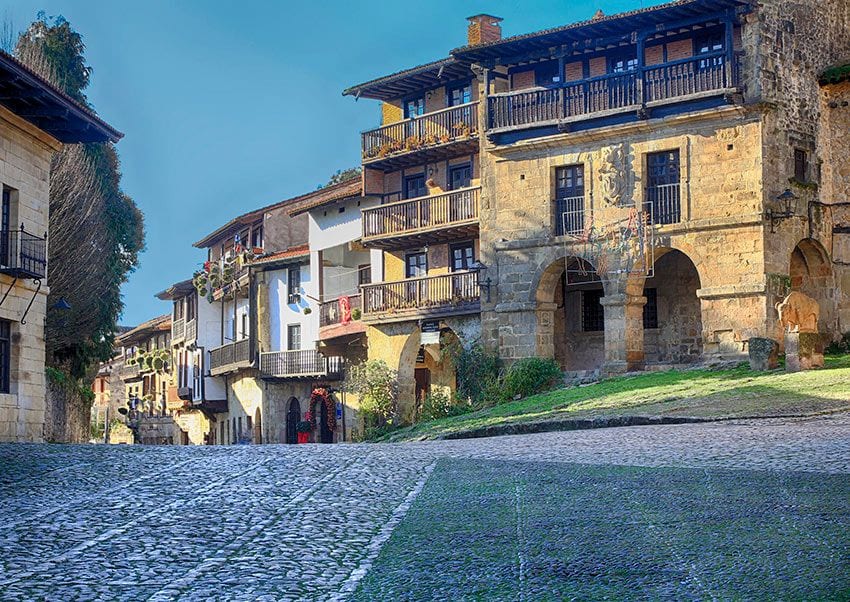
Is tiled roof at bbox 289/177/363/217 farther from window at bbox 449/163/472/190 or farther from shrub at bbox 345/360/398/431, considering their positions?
shrub at bbox 345/360/398/431

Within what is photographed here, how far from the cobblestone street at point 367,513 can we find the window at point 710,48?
17613 millimetres

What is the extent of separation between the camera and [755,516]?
11.8 m

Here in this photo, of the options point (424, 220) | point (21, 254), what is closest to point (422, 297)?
point (424, 220)

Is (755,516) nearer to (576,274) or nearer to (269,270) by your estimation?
(576,274)

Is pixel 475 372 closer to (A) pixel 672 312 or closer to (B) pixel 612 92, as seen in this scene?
(A) pixel 672 312

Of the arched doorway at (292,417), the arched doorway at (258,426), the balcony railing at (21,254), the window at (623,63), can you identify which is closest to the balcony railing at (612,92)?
the window at (623,63)

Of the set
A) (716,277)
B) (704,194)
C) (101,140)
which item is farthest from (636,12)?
(101,140)

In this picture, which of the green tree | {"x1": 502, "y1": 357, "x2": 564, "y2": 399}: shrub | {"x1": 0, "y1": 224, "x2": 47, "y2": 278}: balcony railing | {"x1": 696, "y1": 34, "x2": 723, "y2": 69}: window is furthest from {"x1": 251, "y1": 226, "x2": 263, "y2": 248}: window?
{"x1": 0, "y1": 224, "x2": 47, "y2": 278}: balcony railing

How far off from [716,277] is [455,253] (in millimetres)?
10681

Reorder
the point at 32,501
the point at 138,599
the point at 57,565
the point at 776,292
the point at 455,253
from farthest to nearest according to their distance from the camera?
the point at 455,253
the point at 776,292
the point at 32,501
the point at 57,565
the point at 138,599

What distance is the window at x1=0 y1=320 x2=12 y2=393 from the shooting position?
28.2 meters

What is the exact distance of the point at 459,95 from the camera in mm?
43500

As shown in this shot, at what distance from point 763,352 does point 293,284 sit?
25818mm

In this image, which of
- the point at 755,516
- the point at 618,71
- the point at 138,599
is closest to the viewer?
the point at 138,599
